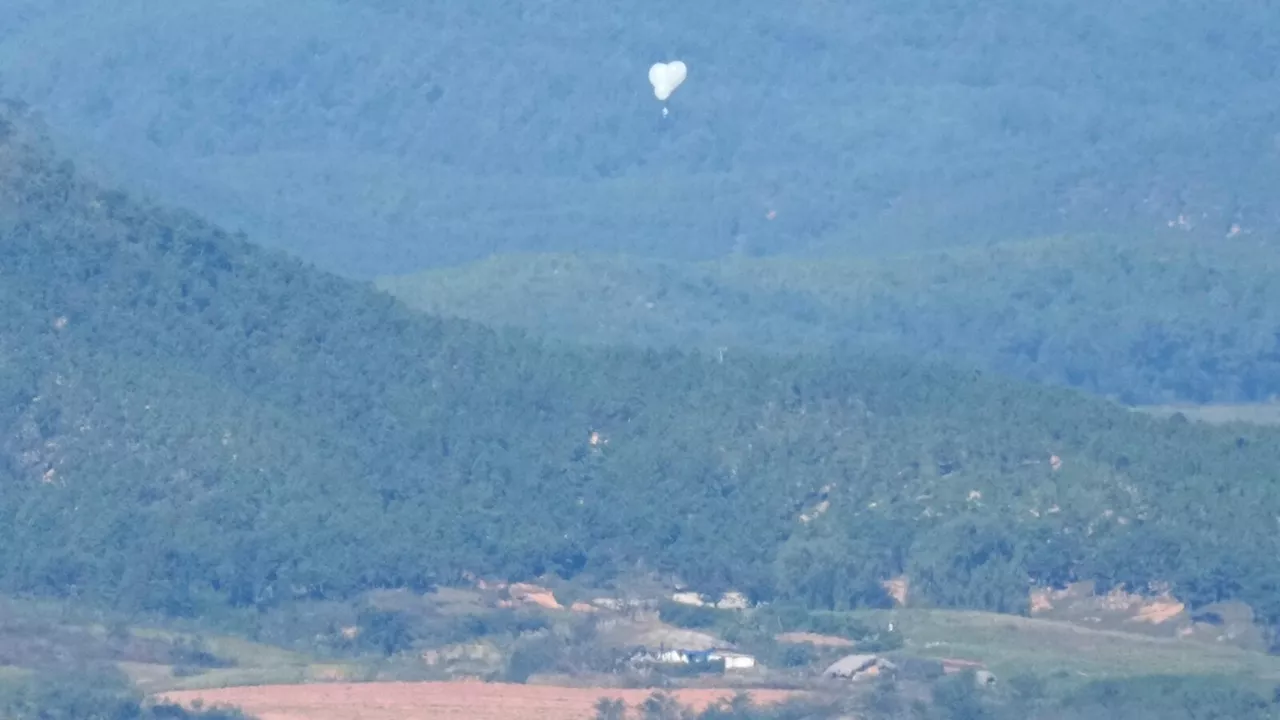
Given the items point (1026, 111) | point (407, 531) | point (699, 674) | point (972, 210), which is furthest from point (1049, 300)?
point (699, 674)

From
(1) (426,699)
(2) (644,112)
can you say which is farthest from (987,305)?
(1) (426,699)

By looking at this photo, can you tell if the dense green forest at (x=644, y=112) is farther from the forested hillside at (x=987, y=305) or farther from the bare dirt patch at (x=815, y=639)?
the bare dirt patch at (x=815, y=639)

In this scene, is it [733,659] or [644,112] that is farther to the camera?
[644,112]

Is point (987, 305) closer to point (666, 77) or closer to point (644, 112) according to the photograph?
point (666, 77)

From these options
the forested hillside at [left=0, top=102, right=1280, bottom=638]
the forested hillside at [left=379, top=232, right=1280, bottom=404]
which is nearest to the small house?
the forested hillside at [left=0, top=102, right=1280, bottom=638]

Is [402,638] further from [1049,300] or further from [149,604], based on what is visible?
[1049,300]

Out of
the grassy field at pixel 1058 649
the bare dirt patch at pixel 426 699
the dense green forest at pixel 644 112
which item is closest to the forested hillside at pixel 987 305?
the dense green forest at pixel 644 112
